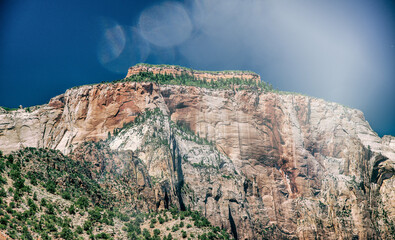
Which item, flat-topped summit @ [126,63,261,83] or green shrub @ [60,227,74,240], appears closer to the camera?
green shrub @ [60,227,74,240]

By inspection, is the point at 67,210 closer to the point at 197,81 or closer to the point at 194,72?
the point at 197,81

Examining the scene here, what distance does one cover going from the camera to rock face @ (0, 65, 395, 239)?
314 ft

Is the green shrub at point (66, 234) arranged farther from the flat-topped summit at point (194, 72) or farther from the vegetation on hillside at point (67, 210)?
Result: the flat-topped summit at point (194, 72)

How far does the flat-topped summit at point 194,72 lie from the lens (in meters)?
131

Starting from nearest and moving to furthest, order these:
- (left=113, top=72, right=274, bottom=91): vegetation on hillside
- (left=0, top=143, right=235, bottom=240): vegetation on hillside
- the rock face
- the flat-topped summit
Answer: (left=0, top=143, right=235, bottom=240): vegetation on hillside < the rock face < (left=113, top=72, right=274, bottom=91): vegetation on hillside < the flat-topped summit

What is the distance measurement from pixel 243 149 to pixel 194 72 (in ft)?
134

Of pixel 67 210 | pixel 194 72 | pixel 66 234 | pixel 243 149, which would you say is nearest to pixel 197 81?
pixel 194 72

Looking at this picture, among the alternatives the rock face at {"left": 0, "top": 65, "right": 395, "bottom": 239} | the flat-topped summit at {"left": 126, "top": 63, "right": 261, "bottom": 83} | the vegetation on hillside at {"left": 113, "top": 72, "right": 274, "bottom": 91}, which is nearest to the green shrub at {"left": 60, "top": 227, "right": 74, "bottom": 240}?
the rock face at {"left": 0, "top": 65, "right": 395, "bottom": 239}

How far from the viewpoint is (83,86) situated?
4424 inches

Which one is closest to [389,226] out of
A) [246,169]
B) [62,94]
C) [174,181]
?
[246,169]

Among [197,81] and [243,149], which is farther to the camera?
[197,81]

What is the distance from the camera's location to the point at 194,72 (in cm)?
13812

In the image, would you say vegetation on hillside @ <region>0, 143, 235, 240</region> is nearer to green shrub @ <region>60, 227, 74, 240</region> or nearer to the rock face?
green shrub @ <region>60, 227, 74, 240</region>

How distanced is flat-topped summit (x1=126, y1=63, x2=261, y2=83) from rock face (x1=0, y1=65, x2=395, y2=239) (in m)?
17.8
